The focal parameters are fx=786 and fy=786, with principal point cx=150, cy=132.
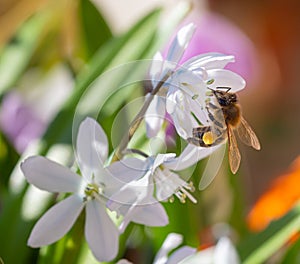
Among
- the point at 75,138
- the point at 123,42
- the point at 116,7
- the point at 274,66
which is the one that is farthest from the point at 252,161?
the point at 75,138

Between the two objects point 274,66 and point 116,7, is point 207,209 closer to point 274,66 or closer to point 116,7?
point 116,7

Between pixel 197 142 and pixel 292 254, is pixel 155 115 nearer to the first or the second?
pixel 197 142

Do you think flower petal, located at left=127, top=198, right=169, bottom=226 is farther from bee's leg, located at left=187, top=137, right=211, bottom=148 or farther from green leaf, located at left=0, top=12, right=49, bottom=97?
green leaf, located at left=0, top=12, right=49, bottom=97

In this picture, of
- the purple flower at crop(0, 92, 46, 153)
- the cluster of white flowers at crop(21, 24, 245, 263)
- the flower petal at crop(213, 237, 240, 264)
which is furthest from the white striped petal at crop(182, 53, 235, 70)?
the purple flower at crop(0, 92, 46, 153)

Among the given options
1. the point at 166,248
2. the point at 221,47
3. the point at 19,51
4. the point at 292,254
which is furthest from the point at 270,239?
the point at 221,47

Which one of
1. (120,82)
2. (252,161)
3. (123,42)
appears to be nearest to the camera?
(120,82)
